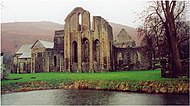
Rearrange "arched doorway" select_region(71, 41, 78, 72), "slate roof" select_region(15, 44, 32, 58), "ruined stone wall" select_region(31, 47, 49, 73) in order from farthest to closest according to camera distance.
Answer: "slate roof" select_region(15, 44, 32, 58)
"ruined stone wall" select_region(31, 47, 49, 73)
"arched doorway" select_region(71, 41, 78, 72)

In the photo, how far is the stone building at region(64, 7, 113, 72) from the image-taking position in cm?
3775

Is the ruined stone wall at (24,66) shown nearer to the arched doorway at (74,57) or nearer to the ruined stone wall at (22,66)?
the ruined stone wall at (22,66)

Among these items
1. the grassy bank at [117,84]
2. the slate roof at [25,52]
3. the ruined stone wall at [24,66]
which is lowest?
the grassy bank at [117,84]

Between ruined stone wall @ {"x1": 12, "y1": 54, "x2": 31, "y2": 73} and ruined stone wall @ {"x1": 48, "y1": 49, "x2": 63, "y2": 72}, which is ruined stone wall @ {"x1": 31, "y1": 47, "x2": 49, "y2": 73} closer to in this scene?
ruined stone wall @ {"x1": 48, "y1": 49, "x2": 63, "y2": 72}

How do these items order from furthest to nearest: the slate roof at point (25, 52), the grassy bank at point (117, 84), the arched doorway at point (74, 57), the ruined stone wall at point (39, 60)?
the slate roof at point (25, 52), the ruined stone wall at point (39, 60), the arched doorway at point (74, 57), the grassy bank at point (117, 84)

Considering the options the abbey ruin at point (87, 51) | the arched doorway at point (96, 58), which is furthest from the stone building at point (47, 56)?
the arched doorway at point (96, 58)

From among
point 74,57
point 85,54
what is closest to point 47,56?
point 74,57

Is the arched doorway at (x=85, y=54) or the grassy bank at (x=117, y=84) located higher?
the arched doorway at (x=85, y=54)

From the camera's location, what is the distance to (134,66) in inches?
1521

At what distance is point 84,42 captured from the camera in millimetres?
40719

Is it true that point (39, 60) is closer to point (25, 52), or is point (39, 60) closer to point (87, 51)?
point (25, 52)

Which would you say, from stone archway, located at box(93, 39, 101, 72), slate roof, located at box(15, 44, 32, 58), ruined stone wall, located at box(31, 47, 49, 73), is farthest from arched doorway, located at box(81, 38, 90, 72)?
slate roof, located at box(15, 44, 32, 58)

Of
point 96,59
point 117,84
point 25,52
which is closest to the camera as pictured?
point 117,84

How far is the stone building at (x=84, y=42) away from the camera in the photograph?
37.8m
